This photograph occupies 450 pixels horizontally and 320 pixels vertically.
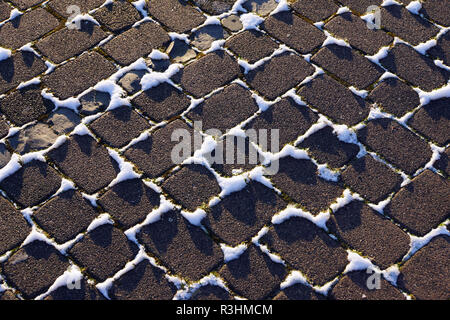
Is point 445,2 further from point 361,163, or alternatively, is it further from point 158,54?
point 158,54

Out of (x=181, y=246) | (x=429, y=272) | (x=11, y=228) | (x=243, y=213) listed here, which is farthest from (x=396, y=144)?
(x=11, y=228)

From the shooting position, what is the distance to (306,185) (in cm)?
196

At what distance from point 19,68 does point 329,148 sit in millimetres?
1857

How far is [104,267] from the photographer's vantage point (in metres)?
1.78

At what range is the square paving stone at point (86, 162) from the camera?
77.7 inches

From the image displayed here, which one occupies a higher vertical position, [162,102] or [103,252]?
[162,102]

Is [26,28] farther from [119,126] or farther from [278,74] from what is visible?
[278,74]

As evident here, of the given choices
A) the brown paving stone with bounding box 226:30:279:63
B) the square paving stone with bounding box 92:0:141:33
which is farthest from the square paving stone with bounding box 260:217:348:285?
the square paving stone with bounding box 92:0:141:33

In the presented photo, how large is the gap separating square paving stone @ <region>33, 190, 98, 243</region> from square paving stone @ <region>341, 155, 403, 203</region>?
1.29 m

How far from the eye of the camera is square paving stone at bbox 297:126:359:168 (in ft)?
6.65

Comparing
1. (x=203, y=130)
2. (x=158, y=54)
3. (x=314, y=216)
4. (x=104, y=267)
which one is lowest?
(x=104, y=267)

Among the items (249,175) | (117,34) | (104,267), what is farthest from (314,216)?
(117,34)

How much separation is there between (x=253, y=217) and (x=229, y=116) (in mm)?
590

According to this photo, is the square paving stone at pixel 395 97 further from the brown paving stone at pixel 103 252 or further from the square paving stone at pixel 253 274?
the brown paving stone at pixel 103 252
